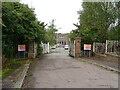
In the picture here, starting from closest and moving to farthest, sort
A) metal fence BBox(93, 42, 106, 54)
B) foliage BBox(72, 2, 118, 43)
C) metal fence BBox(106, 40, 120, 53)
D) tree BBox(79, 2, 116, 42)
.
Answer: foliage BBox(72, 2, 118, 43), tree BBox(79, 2, 116, 42), metal fence BBox(106, 40, 120, 53), metal fence BBox(93, 42, 106, 54)

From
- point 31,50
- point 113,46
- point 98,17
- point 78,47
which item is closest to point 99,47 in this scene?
point 78,47

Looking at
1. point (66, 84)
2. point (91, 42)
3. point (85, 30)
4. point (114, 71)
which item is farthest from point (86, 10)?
point (66, 84)

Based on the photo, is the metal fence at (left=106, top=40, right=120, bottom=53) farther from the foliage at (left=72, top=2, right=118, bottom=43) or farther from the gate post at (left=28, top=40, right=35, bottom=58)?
the gate post at (left=28, top=40, right=35, bottom=58)

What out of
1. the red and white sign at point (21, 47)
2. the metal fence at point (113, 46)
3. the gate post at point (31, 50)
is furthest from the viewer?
the gate post at point (31, 50)

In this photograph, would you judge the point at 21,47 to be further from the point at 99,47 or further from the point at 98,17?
the point at 99,47

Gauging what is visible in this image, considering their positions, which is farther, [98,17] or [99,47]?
[99,47]

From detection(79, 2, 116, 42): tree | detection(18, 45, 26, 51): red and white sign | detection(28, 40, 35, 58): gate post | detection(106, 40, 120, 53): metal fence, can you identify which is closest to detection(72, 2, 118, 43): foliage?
detection(79, 2, 116, 42): tree

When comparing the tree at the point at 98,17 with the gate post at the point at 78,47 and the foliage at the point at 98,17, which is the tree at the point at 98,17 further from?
the gate post at the point at 78,47

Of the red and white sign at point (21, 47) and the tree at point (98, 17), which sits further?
the red and white sign at point (21, 47)

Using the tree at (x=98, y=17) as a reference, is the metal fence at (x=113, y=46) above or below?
below

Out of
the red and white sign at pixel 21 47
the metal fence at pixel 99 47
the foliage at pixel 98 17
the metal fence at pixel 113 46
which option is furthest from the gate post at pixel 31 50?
the metal fence at pixel 113 46

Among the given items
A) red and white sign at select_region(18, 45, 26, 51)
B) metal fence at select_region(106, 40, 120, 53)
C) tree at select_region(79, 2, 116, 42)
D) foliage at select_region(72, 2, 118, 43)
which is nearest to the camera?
foliage at select_region(72, 2, 118, 43)

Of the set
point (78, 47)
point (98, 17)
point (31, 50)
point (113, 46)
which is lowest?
point (31, 50)

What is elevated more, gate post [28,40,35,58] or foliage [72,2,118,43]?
foliage [72,2,118,43]
